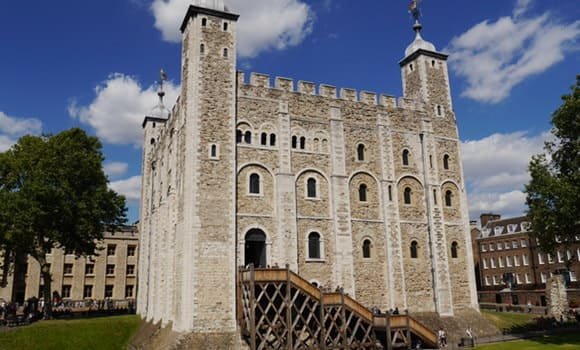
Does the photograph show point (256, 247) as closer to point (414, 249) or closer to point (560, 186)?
point (414, 249)

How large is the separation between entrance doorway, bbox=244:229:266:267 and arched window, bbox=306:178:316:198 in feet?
13.2

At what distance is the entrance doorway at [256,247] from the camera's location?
27.8 m

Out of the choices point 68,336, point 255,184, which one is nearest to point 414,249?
point 255,184

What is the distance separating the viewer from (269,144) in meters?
29.7

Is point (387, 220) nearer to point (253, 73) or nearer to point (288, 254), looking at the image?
point (288, 254)

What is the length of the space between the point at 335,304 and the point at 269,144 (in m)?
10.3

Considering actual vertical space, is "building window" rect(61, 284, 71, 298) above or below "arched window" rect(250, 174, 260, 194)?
below

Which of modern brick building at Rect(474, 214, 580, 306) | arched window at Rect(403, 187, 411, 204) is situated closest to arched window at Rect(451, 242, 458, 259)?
arched window at Rect(403, 187, 411, 204)

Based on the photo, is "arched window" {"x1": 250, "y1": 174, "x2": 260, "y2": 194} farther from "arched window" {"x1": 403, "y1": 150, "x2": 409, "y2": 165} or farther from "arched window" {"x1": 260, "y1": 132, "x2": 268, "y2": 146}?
"arched window" {"x1": 403, "y1": 150, "x2": 409, "y2": 165}

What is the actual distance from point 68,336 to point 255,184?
47.6 feet

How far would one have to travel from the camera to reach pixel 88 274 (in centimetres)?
5406

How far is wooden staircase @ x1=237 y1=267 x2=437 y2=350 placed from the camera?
2384 centimetres

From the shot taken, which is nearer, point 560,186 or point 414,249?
point 560,186

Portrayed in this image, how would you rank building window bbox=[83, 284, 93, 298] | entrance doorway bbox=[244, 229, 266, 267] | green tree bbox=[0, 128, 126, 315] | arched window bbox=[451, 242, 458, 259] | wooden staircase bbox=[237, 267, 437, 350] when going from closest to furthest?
wooden staircase bbox=[237, 267, 437, 350]
entrance doorway bbox=[244, 229, 266, 267]
green tree bbox=[0, 128, 126, 315]
arched window bbox=[451, 242, 458, 259]
building window bbox=[83, 284, 93, 298]
